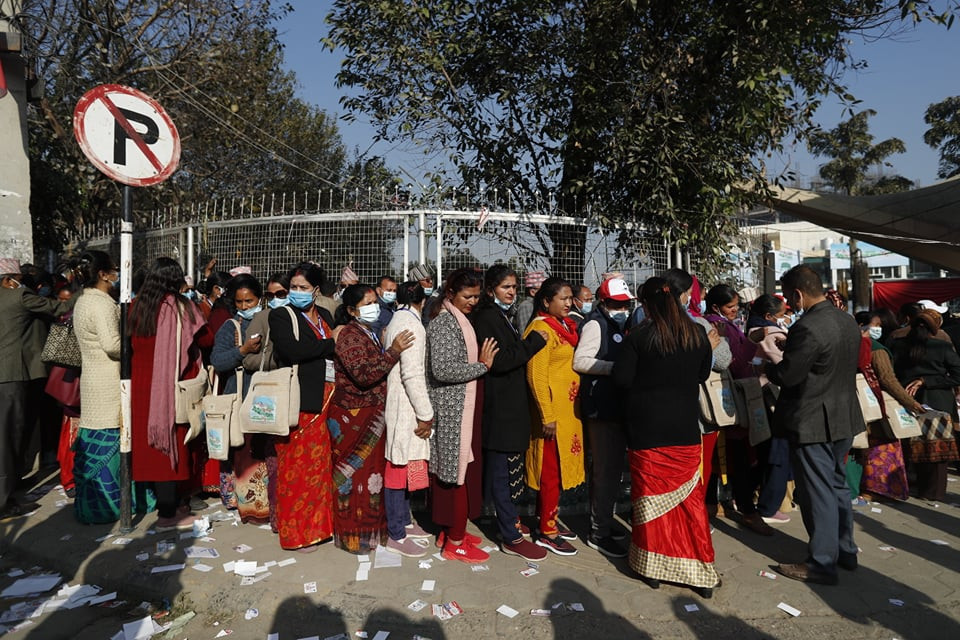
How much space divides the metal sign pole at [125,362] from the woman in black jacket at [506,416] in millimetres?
2468

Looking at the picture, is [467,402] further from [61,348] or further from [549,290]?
[61,348]

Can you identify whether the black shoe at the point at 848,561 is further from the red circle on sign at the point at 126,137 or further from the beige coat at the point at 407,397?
the red circle on sign at the point at 126,137

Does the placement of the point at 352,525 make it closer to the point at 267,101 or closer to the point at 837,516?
the point at 837,516

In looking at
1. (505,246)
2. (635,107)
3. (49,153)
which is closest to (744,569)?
(505,246)

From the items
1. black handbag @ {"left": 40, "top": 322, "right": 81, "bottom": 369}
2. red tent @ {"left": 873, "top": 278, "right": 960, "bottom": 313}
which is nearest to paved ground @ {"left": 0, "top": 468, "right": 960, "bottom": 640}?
black handbag @ {"left": 40, "top": 322, "right": 81, "bottom": 369}

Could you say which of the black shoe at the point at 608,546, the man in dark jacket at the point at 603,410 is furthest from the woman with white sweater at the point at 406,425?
the black shoe at the point at 608,546

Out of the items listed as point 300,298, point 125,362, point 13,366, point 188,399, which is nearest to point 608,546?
point 300,298

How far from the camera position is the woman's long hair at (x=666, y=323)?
3588 millimetres

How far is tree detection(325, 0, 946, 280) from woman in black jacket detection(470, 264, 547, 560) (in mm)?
3324

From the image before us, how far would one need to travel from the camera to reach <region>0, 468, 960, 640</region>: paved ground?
10.7ft

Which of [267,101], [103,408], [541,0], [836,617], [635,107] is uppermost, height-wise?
[267,101]

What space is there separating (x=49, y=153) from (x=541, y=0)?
8998mm

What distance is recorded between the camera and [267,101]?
48.7 ft

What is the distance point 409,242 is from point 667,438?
13.7 ft
